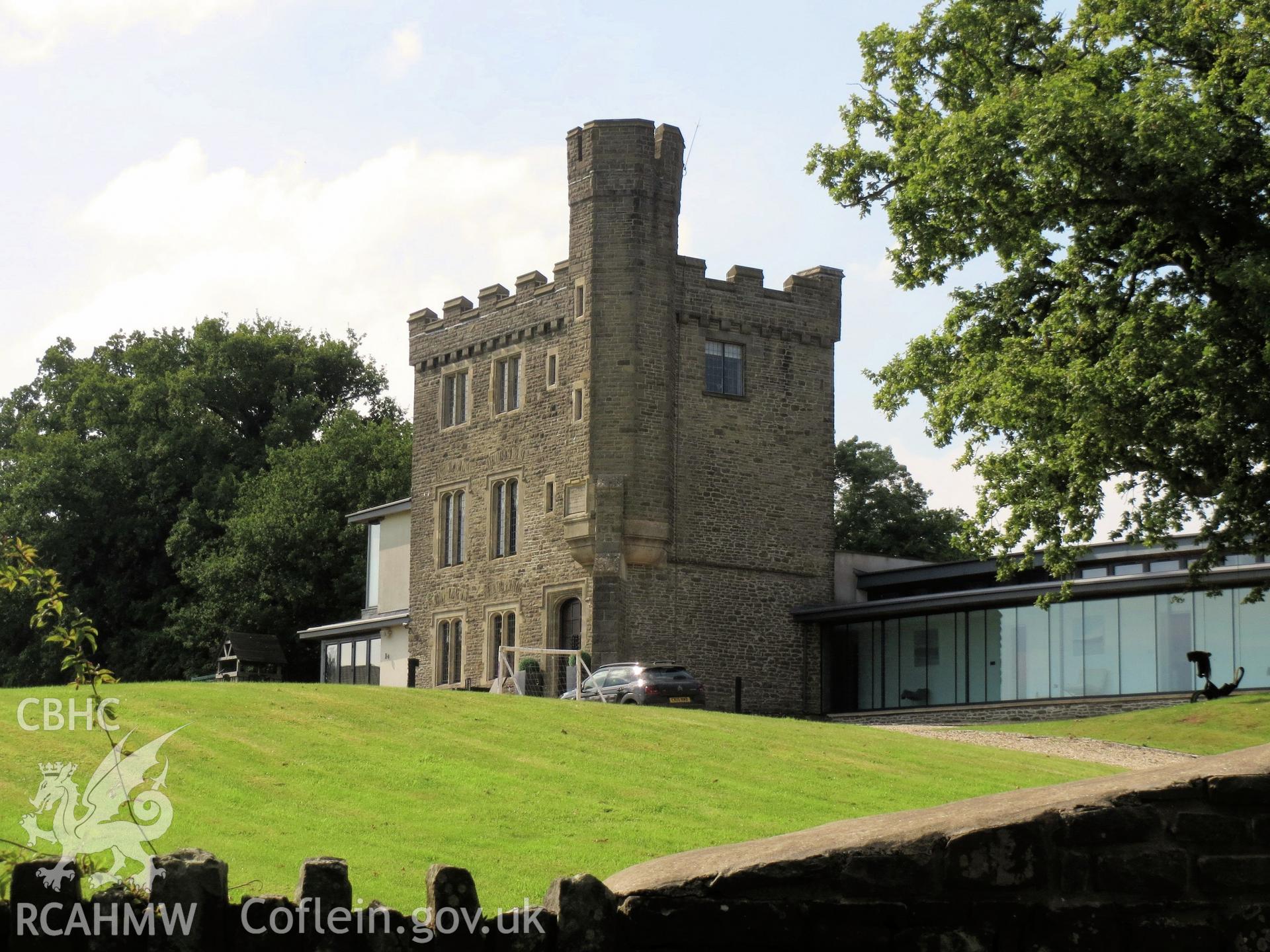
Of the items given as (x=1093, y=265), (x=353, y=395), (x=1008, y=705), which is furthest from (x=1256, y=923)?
(x=353, y=395)

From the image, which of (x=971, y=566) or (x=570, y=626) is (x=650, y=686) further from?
(x=971, y=566)

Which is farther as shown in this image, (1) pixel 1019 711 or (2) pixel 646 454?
(2) pixel 646 454

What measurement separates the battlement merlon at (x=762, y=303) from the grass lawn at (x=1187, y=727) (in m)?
17.1

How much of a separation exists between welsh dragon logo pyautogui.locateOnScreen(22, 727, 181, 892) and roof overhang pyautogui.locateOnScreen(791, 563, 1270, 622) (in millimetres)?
22728

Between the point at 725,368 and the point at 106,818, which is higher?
the point at 725,368

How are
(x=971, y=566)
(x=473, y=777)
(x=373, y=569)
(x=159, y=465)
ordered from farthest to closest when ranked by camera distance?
(x=159, y=465)
(x=373, y=569)
(x=971, y=566)
(x=473, y=777)

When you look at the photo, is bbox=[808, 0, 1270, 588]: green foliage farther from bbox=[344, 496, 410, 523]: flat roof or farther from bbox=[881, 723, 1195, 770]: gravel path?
bbox=[344, 496, 410, 523]: flat roof

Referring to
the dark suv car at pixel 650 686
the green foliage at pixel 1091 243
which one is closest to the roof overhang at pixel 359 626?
the dark suv car at pixel 650 686

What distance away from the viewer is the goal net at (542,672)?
42906 mm

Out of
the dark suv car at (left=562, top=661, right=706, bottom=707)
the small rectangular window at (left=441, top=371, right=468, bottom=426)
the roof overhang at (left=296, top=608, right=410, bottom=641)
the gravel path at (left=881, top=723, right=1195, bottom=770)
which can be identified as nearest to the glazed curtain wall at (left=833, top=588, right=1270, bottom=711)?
the gravel path at (left=881, top=723, right=1195, bottom=770)

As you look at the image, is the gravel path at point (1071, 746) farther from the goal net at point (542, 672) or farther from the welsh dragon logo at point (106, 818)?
the welsh dragon logo at point (106, 818)

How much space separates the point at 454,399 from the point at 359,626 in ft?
30.3

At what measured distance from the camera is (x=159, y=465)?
67812 millimetres

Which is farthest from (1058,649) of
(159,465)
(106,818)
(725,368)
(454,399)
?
(159,465)
